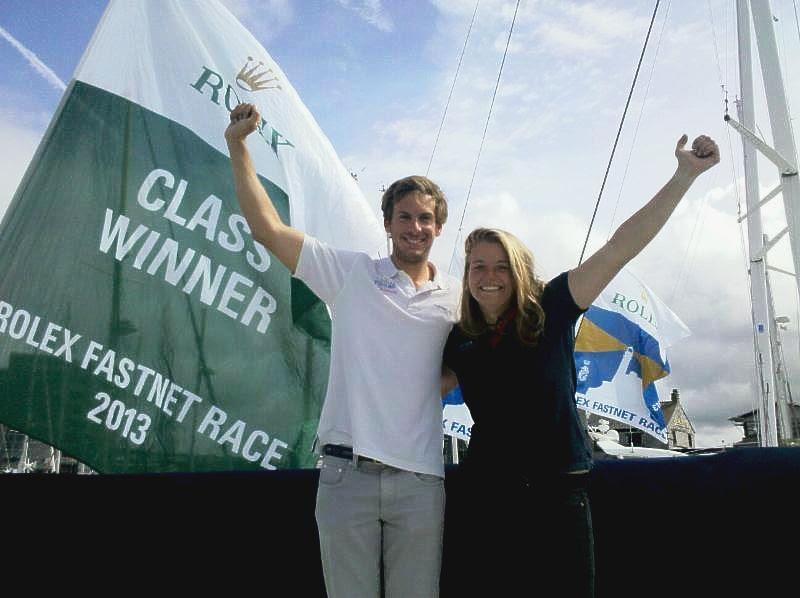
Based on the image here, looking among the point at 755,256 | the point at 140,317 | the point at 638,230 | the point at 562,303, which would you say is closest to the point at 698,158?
the point at 638,230

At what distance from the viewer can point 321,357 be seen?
365cm

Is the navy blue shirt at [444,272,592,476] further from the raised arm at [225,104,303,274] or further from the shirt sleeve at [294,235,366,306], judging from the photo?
the raised arm at [225,104,303,274]

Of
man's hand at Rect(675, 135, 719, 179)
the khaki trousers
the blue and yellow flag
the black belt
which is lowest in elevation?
the khaki trousers

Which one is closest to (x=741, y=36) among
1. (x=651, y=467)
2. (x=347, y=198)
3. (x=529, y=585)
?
(x=347, y=198)

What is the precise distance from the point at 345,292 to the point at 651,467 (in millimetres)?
1307

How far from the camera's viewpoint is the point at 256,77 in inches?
139

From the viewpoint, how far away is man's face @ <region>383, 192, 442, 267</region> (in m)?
2.47

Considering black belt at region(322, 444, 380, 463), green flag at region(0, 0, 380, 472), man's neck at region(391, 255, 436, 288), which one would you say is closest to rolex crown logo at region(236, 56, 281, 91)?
green flag at region(0, 0, 380, 472)

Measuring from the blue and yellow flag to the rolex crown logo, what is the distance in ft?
32.0

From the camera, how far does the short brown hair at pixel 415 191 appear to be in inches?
98.3

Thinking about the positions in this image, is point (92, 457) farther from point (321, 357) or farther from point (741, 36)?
point (741, 36)

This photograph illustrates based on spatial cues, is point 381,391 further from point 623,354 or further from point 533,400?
point 623,354

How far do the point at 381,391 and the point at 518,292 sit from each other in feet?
1.71

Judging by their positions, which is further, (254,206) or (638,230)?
(254,206)
